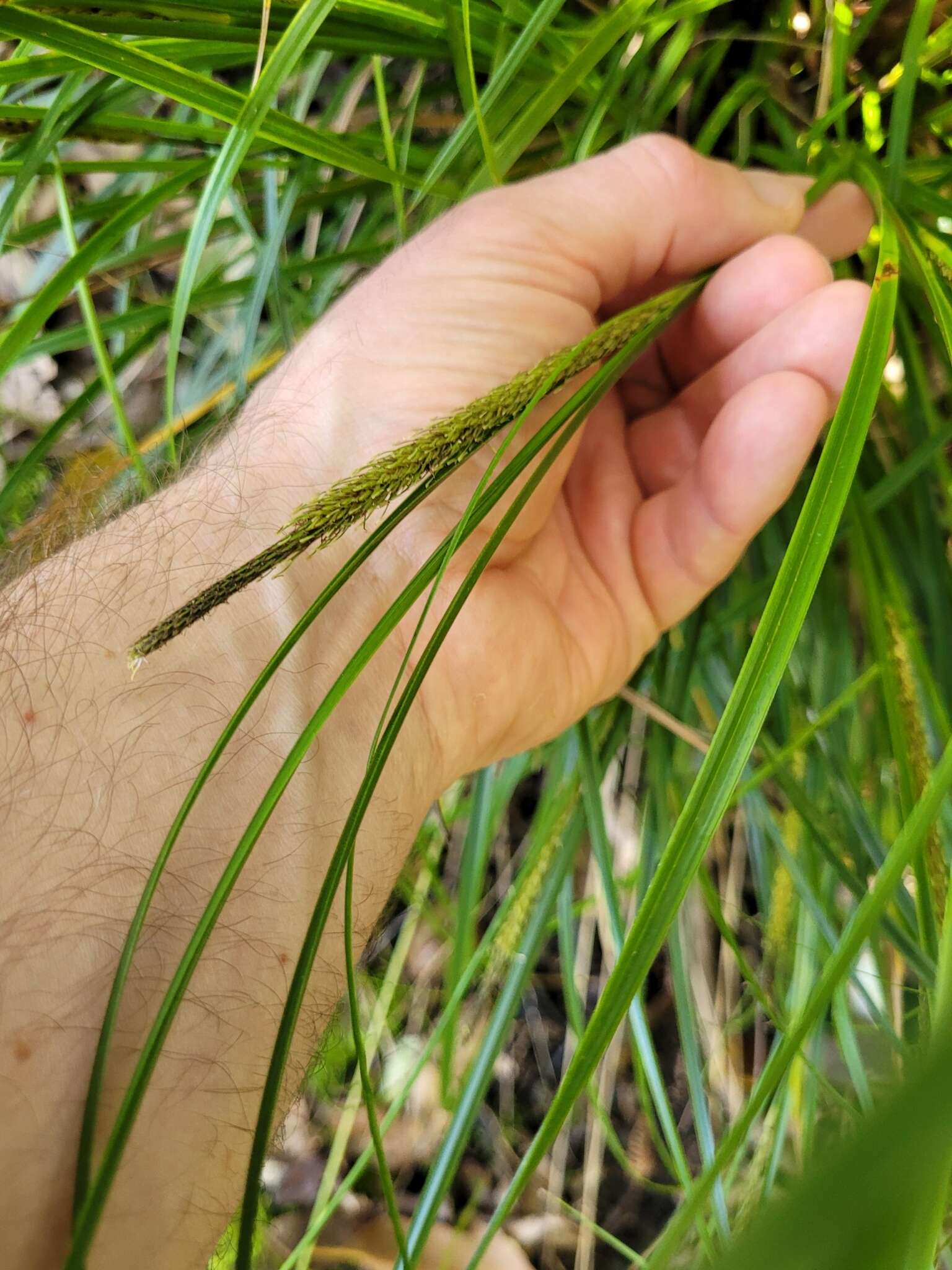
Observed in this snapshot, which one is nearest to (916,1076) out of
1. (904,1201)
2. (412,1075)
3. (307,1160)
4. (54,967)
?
(904,1201)

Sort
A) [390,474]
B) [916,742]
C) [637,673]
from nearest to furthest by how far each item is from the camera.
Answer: [390,474] < [916,742] < [637,673]

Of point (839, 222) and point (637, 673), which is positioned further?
point (637, 673)

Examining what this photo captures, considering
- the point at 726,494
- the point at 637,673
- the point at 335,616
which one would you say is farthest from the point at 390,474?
the point at 637,673

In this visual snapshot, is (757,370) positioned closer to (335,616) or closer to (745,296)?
(745,296)

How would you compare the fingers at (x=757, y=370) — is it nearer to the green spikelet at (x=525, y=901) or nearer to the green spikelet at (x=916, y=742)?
the green spikelet at (x=916, y=742)

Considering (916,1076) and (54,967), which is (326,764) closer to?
(54,967)

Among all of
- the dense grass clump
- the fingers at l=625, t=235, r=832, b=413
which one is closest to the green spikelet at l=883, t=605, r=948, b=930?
the dense grass clump

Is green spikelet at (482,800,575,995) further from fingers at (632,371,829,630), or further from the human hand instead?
fingers at (632,371,829,630)
